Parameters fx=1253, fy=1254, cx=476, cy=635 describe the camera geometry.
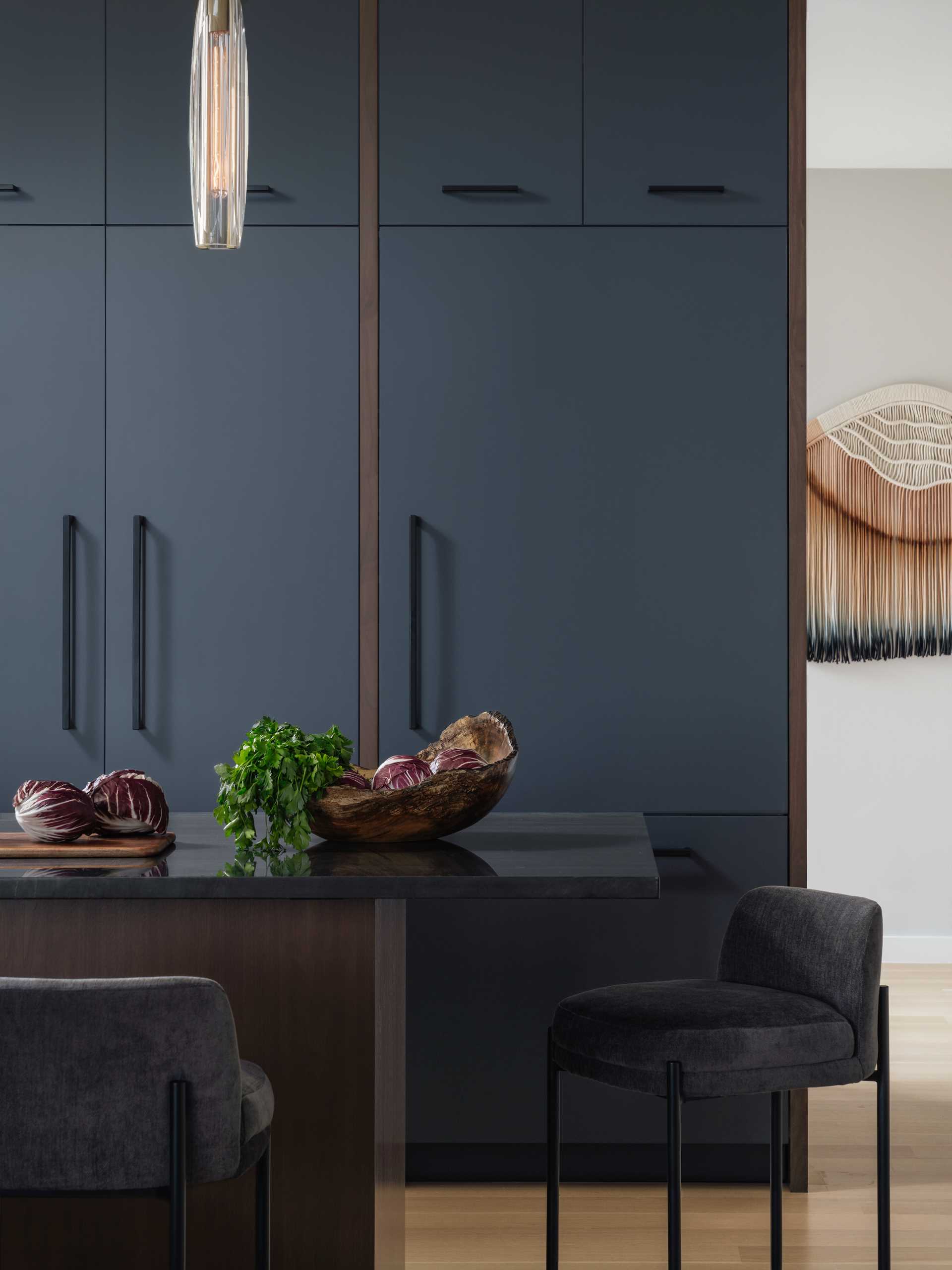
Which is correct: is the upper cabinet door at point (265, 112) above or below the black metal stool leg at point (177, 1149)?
above

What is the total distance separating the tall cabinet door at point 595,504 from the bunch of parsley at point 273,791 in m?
1.07

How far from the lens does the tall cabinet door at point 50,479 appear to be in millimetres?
2742

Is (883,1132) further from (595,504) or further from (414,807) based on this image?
(595,504)

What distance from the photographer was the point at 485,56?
108 inches

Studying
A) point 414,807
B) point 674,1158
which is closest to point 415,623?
point 414,807

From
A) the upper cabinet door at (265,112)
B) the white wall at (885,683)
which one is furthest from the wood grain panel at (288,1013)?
the white wall at (885,683)

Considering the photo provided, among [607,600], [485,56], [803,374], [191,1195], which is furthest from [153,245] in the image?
[191,1195]

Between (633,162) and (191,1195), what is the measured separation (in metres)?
2.19

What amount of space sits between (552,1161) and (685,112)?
2.13 metres

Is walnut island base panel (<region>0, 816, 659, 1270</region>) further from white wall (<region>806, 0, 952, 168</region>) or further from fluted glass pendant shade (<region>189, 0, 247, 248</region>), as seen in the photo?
white wall (<region>806, 0, 952, 168</region>)

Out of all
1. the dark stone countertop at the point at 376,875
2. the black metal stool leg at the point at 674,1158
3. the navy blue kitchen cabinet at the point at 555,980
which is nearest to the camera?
the dark stone countertop at the point at 376,875

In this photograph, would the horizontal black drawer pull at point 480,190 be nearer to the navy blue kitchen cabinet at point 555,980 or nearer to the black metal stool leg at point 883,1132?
the navy blue kitchen cabinet at point 555,980

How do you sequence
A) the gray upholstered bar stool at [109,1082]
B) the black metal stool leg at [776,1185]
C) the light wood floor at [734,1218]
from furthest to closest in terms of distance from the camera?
the light wood floor at [734,1218]
the black metal stool leg at [776,1185]
the gray upholstered bar stool at [109,1082]

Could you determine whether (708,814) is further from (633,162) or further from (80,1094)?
(80,1094)
